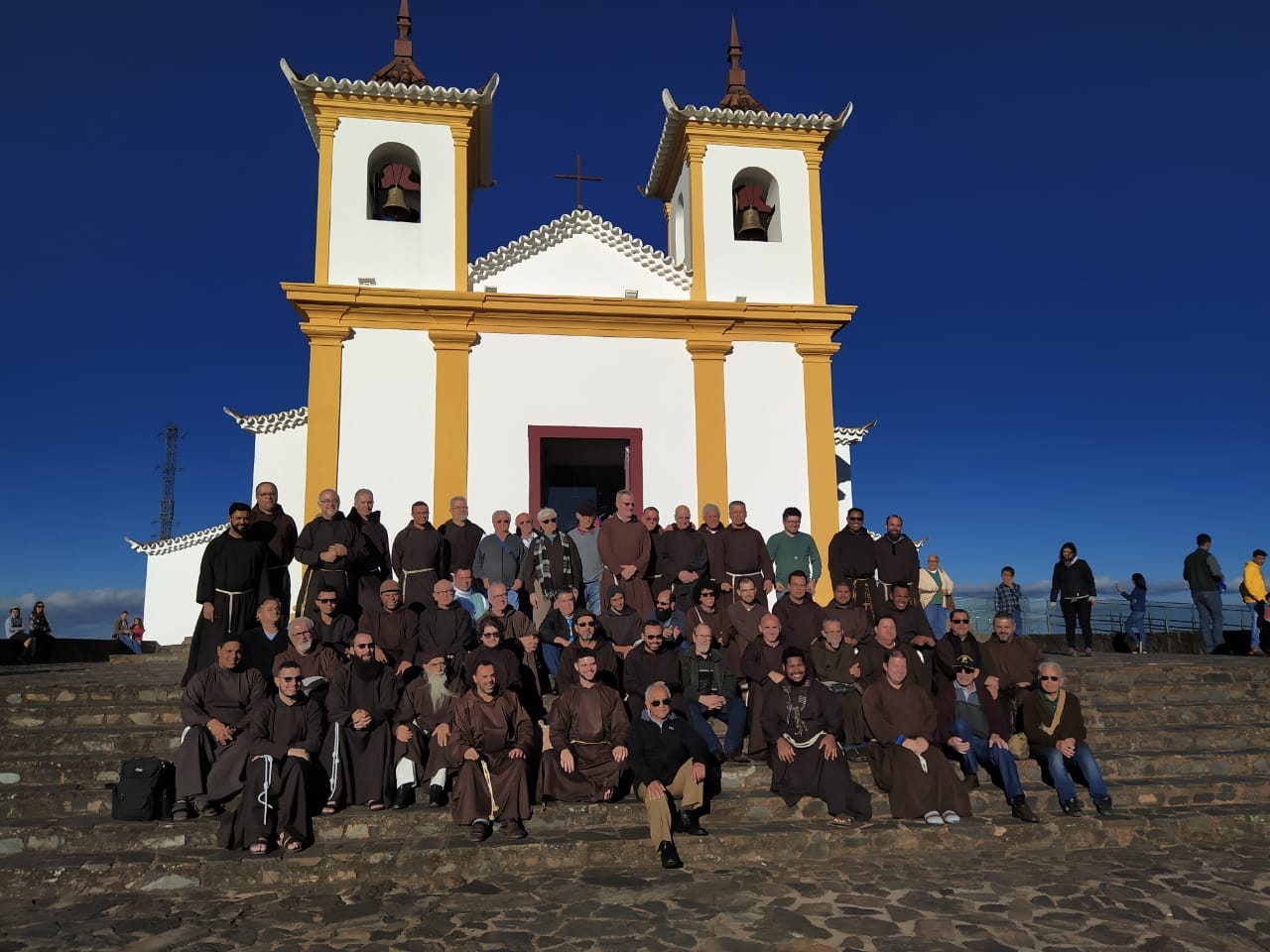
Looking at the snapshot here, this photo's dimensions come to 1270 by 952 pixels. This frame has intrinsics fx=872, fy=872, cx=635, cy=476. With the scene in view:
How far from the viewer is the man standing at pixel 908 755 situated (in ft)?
21.2

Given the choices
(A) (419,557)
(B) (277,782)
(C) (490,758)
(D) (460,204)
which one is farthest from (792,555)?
(D) (460,204)

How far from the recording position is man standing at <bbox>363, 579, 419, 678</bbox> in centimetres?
767

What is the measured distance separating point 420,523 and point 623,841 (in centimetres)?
410

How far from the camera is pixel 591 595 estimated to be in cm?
903

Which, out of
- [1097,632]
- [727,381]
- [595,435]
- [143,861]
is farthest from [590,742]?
[1097,632]

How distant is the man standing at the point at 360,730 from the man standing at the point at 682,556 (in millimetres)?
3088

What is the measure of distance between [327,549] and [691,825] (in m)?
4.22

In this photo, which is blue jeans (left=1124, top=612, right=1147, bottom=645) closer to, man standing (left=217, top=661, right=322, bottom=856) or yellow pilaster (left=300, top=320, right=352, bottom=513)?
yellow pilaster (left=300, top=320, right=352, bottom=513)

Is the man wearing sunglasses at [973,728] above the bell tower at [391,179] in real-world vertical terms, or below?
below

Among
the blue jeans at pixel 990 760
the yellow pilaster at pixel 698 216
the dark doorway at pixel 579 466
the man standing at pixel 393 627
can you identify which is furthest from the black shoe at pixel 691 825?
the yellow pilaster at pixel 698 216

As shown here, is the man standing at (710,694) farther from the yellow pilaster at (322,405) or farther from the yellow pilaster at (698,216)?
the yellow pilaster at (698,216)

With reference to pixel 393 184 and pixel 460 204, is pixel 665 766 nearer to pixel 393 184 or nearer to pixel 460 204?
pixel 460 204

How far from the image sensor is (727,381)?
1229 centimetres

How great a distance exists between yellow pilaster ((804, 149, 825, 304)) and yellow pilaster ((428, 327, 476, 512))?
16.5 ft
